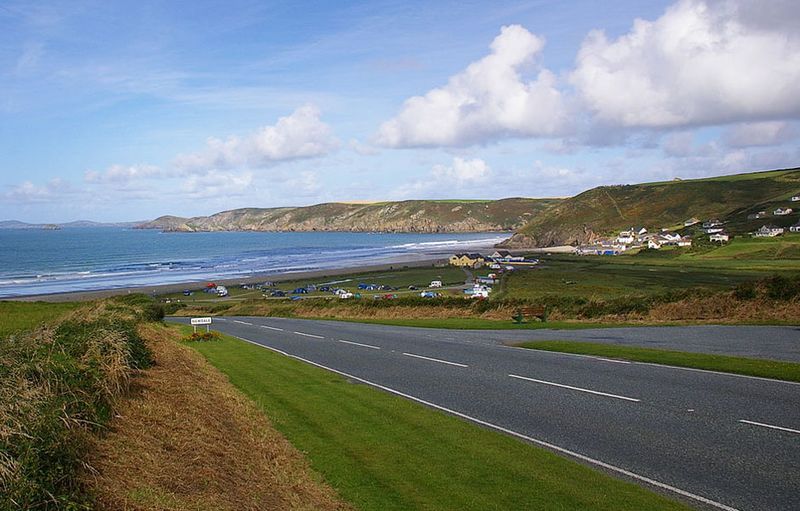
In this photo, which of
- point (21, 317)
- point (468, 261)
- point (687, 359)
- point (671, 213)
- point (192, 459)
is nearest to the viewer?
point (192, 459)

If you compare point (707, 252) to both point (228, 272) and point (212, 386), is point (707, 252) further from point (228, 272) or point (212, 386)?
point (212, 386)

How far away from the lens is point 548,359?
1920 cm

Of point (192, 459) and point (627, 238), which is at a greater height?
point (192, 459)

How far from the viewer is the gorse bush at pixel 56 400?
19.2 ft

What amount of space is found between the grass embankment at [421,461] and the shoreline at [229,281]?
58131mm

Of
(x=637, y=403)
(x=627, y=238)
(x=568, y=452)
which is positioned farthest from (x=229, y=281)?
(x=568, y=452)

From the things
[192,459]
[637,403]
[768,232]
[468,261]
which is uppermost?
[192,459]

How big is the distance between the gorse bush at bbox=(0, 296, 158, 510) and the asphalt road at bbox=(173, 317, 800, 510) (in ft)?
21.5

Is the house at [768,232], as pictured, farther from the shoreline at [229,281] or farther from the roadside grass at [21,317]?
the roadside grass at [21,317]

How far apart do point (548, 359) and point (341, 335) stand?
12.4m

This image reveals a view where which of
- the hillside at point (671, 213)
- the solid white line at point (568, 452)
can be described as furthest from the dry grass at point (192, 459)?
the hillside at point (671, 213)

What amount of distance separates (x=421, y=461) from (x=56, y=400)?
510 centimetres

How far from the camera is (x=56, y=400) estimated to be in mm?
7840

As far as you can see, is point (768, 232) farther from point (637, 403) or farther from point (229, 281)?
point (637, 403)
